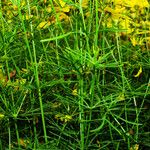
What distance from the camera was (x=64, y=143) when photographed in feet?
5.64

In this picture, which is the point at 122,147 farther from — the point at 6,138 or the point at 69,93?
the point at 6,138

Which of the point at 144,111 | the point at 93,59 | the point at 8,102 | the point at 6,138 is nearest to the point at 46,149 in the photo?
the point at 8,102

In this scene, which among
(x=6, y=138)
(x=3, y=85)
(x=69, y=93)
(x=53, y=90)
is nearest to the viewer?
(x=69, y=93)

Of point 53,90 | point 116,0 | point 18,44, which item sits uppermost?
point 116,0

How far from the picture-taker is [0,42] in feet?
5.54

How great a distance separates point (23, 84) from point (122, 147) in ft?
2.11

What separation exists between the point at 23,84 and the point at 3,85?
149 millimetres

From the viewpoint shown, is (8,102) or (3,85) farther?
(3,85)

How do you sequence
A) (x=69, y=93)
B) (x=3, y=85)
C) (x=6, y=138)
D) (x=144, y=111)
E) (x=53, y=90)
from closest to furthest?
(x=69, y=93), (x=3, y=85), (x=53, y=90), (x=6, y=138), (x=144, y=111)

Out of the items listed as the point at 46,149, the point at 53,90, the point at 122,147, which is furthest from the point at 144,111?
the point at 46,149

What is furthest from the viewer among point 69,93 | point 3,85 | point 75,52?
point 3,85

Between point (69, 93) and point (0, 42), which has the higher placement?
point (0, 42)

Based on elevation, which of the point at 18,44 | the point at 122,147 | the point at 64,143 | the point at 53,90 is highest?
the point at 18,44

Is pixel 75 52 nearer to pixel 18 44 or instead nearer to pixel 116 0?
pixel 18 44
